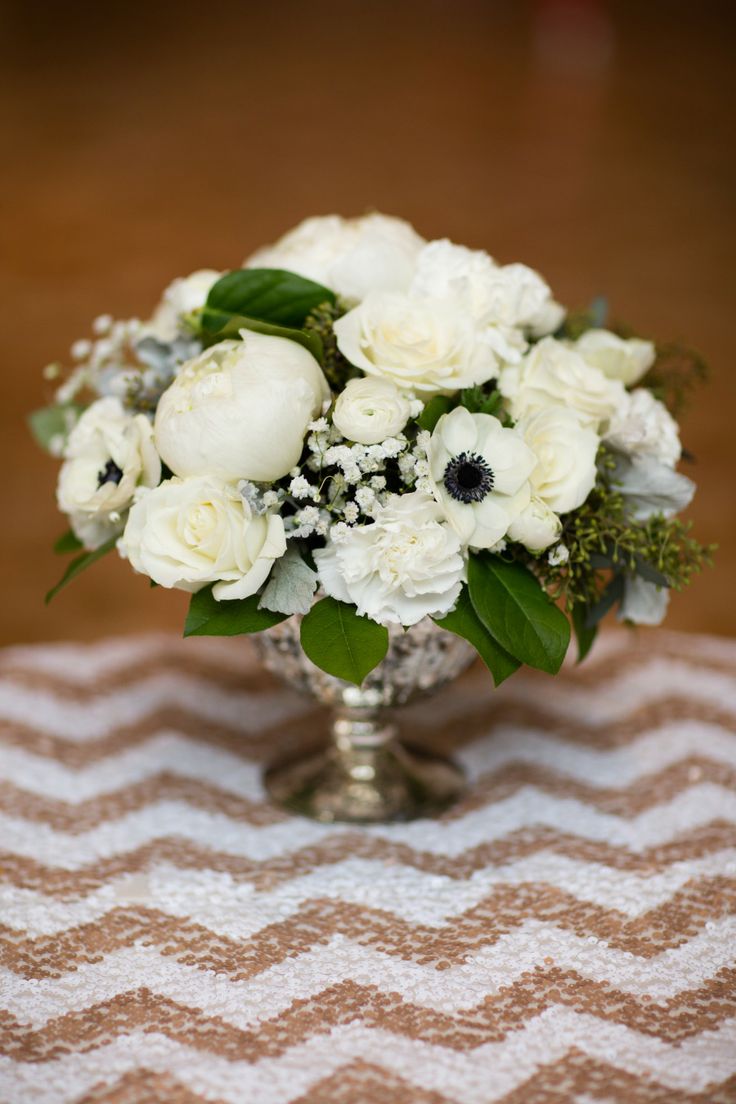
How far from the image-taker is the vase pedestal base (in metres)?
1.10

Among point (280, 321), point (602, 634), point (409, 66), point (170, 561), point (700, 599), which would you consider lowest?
point (700, 599)

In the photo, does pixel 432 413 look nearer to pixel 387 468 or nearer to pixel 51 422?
pixel 387 468

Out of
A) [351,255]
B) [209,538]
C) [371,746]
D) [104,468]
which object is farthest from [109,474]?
[371,746]

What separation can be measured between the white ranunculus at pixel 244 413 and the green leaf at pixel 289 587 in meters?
0.06

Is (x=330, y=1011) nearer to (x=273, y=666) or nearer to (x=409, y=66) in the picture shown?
(x=273, y=666)

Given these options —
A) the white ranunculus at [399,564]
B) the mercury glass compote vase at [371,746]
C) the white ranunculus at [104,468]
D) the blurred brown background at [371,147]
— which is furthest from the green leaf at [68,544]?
the blurred brown background at [371,147]

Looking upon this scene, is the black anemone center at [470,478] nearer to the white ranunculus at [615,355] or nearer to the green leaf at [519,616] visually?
the green leaf at [519,616]

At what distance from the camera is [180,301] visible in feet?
3.41

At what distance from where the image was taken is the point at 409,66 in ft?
16.5

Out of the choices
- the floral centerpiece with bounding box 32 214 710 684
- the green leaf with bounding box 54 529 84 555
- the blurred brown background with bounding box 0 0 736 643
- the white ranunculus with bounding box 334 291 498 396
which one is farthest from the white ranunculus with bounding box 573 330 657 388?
the blurred brown background with bounding box 0 0 736 643

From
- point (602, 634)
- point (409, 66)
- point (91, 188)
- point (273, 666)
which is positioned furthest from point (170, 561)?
→ point (409, 66)

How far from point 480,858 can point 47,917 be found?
340mm

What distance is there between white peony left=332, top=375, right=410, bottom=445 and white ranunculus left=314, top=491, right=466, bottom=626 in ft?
0.16

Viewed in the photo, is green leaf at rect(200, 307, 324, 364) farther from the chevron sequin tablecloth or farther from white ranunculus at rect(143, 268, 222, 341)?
the chevron sequin tablecloth
